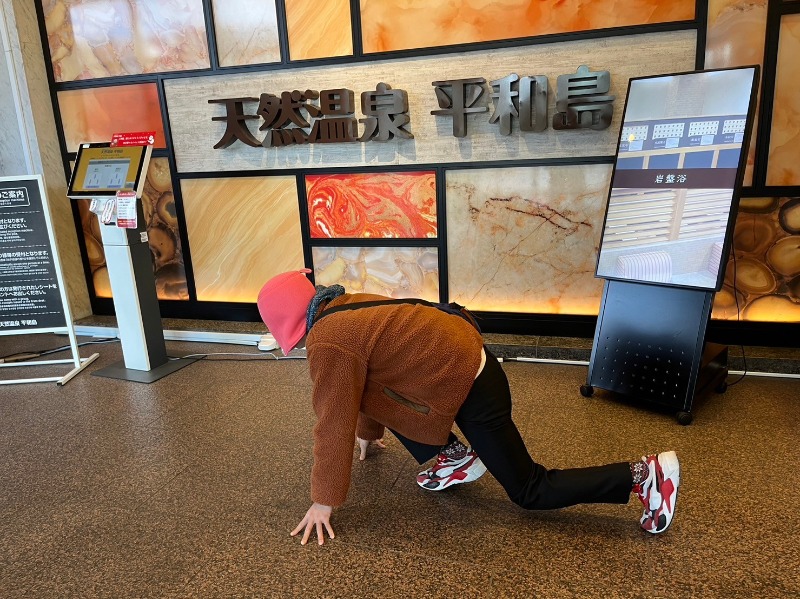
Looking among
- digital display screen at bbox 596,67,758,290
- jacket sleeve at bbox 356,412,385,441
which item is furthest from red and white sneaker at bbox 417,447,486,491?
digital display screen at bbox 596,67,758,290

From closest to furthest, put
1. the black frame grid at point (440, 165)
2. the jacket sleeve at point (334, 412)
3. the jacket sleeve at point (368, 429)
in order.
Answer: the jacket sleeve at point (334, 412) < the jacket sleeve at point (368, 429) < the black frame grid at point (440, 165)

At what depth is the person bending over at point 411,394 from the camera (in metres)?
1.78

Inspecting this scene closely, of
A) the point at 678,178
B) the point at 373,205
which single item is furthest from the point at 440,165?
the point at 678,178

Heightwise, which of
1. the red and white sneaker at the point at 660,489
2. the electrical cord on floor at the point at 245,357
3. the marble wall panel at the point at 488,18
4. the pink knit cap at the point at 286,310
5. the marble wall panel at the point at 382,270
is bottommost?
the electrical cord on floor at the point at 245,357

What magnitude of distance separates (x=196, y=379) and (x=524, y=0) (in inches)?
111

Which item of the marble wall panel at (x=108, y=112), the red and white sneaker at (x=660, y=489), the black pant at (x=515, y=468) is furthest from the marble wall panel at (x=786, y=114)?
the marble wall panel at (x=108, y=112)

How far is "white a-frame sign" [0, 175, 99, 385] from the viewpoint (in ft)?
11.7

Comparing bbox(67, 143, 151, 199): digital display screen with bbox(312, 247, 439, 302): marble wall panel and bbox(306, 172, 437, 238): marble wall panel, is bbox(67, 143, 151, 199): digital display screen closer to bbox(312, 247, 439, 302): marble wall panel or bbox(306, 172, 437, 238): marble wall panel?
bbox(306, 172, 437, 238): marble wall panel

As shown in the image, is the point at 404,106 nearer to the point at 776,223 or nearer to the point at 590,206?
the point at 590,206

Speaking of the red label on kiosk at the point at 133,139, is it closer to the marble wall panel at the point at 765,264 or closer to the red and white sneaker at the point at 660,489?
the red and white sneaker at the point at 660,489

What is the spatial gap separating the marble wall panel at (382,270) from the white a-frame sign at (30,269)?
61.8 inches

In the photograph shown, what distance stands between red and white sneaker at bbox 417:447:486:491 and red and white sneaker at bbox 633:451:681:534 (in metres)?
0.56

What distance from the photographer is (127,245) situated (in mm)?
3488

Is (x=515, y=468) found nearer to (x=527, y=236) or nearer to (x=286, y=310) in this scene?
(x=286, y=310)
